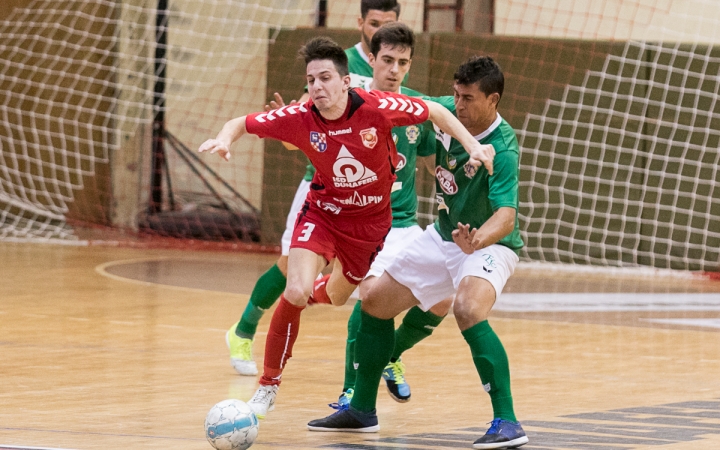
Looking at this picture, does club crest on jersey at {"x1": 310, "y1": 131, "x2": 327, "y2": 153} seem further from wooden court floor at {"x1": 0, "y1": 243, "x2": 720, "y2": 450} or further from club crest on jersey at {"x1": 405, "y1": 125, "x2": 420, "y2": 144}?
wooden court floor at {"x1": 0, "y1": 243, "x2": 720, "y2": 450}

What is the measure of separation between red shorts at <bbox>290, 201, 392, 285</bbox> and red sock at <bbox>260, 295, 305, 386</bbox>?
0.94 feet

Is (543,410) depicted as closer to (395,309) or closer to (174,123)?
(395,309)

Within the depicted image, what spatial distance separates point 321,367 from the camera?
283 inches

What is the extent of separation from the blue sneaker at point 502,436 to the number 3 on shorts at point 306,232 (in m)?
1.21

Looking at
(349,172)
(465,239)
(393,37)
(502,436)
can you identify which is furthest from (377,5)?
(502,436)

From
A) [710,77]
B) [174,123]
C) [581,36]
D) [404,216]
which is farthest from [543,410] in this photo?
[174,123]

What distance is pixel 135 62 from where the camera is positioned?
15945 millimetres

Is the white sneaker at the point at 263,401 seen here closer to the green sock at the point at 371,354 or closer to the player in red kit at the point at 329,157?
the player in red kit at the point at 329,157

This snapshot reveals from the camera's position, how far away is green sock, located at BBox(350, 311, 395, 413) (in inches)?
216

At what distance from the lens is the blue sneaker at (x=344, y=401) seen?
226 inches

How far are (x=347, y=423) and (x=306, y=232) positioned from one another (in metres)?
0.87

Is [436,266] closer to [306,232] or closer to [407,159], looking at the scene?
[306,232]

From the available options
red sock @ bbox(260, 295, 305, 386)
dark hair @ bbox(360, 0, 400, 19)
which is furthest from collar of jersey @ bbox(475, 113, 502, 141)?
dark hair @ bbox(360, 0, 400, 19)

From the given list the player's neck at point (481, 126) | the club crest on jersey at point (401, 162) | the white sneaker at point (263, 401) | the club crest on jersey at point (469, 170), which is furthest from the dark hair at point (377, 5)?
the white sneaker at point (263, 401)
